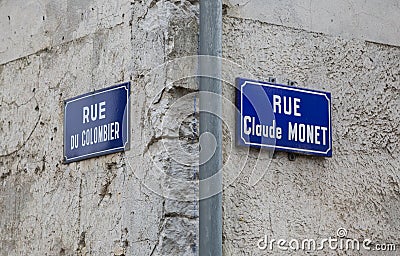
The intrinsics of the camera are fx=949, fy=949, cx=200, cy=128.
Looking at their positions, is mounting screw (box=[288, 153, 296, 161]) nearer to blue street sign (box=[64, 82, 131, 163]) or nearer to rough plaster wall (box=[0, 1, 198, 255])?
rough plaster wall (box=[0, 1, 198, 255])

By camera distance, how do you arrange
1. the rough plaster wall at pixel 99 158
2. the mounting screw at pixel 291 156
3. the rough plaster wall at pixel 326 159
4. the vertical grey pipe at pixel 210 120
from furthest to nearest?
the mounting screw at pixel 291 156 < the rough plaster wall at pixel 326 159 < the rough plaster wall at pixel 99 158 < the vertical grey pipe at pixel 210 120

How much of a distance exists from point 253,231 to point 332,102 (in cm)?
76

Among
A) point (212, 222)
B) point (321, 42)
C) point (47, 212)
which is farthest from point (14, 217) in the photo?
point (321, 42)

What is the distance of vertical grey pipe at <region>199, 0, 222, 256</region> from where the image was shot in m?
3.73

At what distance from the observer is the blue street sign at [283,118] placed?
4176 millimetres

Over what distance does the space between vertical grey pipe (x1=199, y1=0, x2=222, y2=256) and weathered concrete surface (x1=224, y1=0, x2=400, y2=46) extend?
398 mm

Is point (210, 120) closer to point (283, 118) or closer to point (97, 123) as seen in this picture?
point (283, 118)

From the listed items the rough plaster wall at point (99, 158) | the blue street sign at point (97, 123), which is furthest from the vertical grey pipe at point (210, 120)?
the blue street sign at point (97, 123)

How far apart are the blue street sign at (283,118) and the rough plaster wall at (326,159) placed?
54mm

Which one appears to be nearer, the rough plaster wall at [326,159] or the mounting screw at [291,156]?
the rough plaster wall at [326,159]

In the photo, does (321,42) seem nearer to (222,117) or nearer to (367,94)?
(367,94)

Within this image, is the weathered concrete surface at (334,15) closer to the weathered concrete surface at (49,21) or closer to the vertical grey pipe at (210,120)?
the vertical grey pipe at (210,120)

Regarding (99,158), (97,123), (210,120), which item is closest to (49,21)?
(97,123)

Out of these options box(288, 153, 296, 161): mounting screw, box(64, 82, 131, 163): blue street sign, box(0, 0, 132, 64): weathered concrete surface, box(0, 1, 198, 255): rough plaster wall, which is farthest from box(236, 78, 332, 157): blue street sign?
box(0, 0, 132, 64): weathered concrete surface
